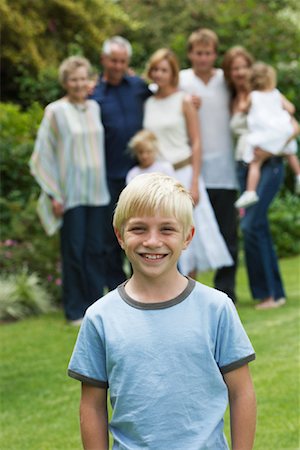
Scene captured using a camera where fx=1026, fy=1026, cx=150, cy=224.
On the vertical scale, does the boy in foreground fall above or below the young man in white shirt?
above

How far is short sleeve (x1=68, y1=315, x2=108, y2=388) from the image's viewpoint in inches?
104

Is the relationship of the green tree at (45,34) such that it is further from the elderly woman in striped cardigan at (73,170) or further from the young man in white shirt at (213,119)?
the elderly woman in striped cardigan at (73,170)

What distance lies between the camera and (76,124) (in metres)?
7.47

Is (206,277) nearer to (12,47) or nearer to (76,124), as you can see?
(76,124)

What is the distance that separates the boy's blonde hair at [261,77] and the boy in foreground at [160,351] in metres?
5.17

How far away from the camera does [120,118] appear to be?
7.70 metres

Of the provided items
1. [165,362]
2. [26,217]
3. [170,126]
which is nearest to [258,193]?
[170,126]

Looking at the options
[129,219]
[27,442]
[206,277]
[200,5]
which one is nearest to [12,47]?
[200,5]

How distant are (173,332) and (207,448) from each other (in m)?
0.30

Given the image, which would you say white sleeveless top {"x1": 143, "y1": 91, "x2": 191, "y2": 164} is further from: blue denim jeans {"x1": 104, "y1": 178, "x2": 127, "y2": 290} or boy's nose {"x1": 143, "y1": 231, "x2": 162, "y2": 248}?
boy's nose {"x1": 143, "y1": 231, "x2": 162, "y2": 248}

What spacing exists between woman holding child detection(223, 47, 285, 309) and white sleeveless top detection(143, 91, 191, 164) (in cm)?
46

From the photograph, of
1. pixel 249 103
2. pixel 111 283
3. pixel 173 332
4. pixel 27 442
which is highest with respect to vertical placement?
pixel 173 332

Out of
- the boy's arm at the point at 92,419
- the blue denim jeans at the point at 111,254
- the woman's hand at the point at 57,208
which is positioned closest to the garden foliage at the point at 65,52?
the blue denim jeans at the point at 111,254

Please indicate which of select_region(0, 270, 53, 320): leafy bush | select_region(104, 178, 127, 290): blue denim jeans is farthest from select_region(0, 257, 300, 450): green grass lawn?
select_region(104, 178, 127, 290): blue denim jeans
